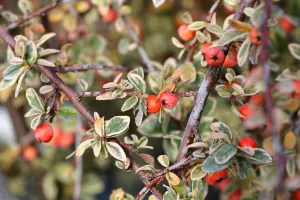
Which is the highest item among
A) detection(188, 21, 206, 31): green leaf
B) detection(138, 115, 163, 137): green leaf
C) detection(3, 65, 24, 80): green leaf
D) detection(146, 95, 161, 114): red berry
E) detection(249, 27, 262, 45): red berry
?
detection(3, 65, 24, 80): green leaf

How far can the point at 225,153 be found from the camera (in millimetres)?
529

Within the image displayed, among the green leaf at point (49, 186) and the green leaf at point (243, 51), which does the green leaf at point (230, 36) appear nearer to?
the green leaf at point (243, 51)

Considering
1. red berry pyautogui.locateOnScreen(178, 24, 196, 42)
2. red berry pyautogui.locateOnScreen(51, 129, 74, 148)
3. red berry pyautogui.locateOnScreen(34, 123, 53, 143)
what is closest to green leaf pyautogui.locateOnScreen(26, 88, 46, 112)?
red berry pyautogui.locateOnScreen(34, 123, 53, 143)

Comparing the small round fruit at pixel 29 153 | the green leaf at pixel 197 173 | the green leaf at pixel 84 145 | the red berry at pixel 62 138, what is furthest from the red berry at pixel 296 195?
the small round fruit at pixel 29 153

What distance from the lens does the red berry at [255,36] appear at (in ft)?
1.71

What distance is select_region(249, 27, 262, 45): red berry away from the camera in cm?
52

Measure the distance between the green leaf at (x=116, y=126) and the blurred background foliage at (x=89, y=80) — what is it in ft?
0.52

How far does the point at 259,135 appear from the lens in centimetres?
78

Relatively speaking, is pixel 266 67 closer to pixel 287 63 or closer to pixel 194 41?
pixel 194 41

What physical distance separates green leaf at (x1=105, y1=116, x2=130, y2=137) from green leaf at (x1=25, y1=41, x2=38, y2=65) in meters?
0.14

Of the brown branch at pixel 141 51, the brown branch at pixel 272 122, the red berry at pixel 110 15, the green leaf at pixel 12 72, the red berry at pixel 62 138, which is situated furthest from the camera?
the red berry at pixel 62 138

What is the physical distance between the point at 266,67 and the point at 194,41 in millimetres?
275

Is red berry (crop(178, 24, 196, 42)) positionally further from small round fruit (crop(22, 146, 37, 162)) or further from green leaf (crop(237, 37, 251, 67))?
small round fruit (crop(22, 146, 37, 162))

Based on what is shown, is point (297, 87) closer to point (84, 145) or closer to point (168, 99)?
point (168, 99)
